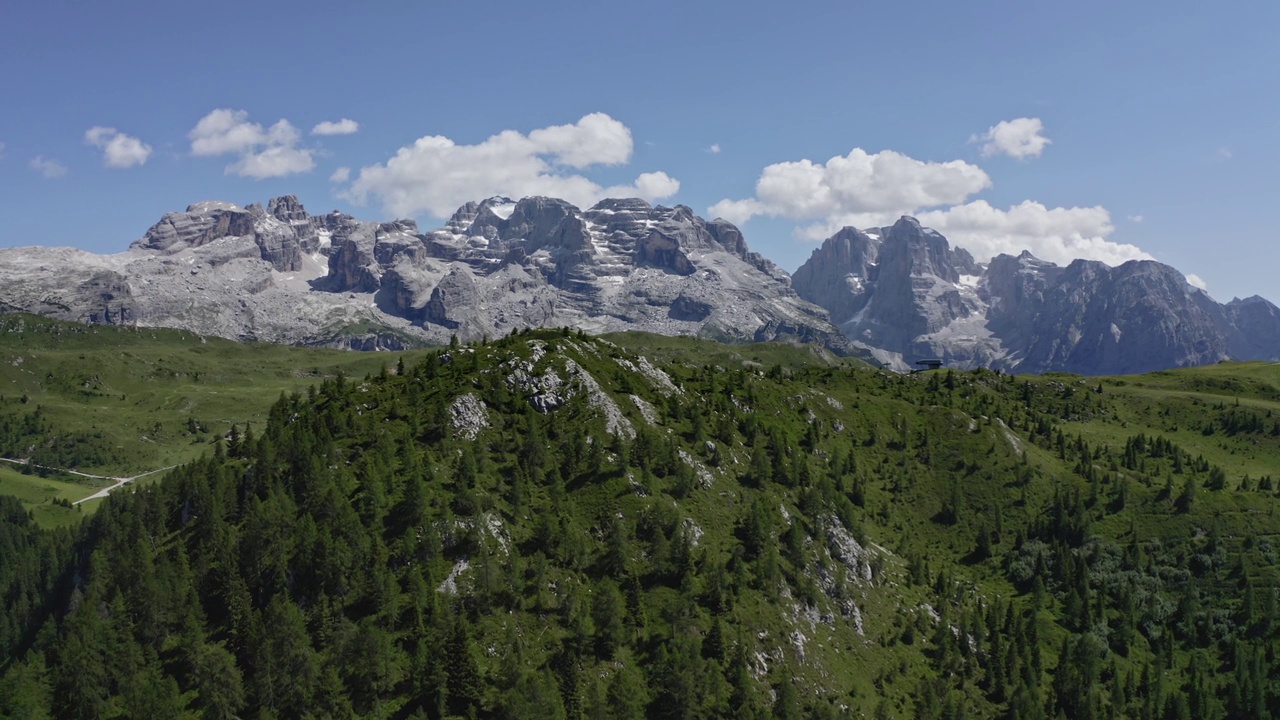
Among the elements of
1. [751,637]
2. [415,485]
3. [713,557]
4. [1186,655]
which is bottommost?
[1186,655]

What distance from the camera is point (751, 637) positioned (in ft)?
491

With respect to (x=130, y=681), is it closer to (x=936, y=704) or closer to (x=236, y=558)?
(x=236, y=558)

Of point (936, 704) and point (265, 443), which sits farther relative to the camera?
point (265, 443)

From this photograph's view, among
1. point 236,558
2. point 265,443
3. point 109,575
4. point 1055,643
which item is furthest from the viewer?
point 1055,643

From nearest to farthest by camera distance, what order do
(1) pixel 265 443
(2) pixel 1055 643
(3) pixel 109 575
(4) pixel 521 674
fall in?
(4) pixel 521 674 → (3) pixel 109 575 → (1) pixel 265 443 → (2) pixel 1055 643

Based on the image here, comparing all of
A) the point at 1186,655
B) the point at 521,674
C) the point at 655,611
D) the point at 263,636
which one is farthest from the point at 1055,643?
the point at 263,636

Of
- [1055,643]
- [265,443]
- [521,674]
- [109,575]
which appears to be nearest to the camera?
[521,674]

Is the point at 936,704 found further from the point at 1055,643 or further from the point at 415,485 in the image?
the point at 415,485

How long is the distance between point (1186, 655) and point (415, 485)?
177629 mm

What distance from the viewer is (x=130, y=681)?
125375mm

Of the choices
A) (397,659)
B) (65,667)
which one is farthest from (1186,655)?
(65,667)

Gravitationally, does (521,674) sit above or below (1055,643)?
above

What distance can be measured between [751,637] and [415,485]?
66774 mm

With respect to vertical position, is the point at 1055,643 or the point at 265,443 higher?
the point at 265,443
